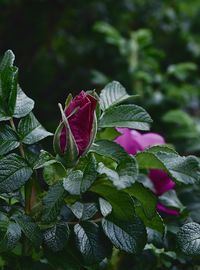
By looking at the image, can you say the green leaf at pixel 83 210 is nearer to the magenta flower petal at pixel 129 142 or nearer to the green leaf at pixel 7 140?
the green leaf at pixel 7 140

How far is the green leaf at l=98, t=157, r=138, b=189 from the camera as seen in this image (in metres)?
0.64

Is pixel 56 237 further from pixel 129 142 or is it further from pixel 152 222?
pixel 129 142

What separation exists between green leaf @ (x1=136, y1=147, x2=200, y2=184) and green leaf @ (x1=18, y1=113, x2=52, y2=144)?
0.13 metres

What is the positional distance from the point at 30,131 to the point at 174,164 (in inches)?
7.5

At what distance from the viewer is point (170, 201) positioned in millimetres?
924

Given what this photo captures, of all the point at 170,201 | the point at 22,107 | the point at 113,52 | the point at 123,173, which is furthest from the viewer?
the point at 113,52

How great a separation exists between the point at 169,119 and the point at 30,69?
1.50 feet

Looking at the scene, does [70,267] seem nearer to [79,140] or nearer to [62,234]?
[62,234]

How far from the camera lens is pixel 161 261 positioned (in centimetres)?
90

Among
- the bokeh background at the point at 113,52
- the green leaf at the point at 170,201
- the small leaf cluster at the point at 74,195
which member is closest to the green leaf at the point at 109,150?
the small leaf cluster at the point at 74,195

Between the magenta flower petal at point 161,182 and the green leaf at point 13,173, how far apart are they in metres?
0.32

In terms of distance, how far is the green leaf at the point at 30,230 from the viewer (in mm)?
683

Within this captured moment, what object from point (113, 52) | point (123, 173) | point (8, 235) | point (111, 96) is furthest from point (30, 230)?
point (113, 52)

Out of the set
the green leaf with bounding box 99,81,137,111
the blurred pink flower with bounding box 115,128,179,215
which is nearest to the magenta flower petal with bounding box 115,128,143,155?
the blurred pink flower with bounding box 115,128,179,215
